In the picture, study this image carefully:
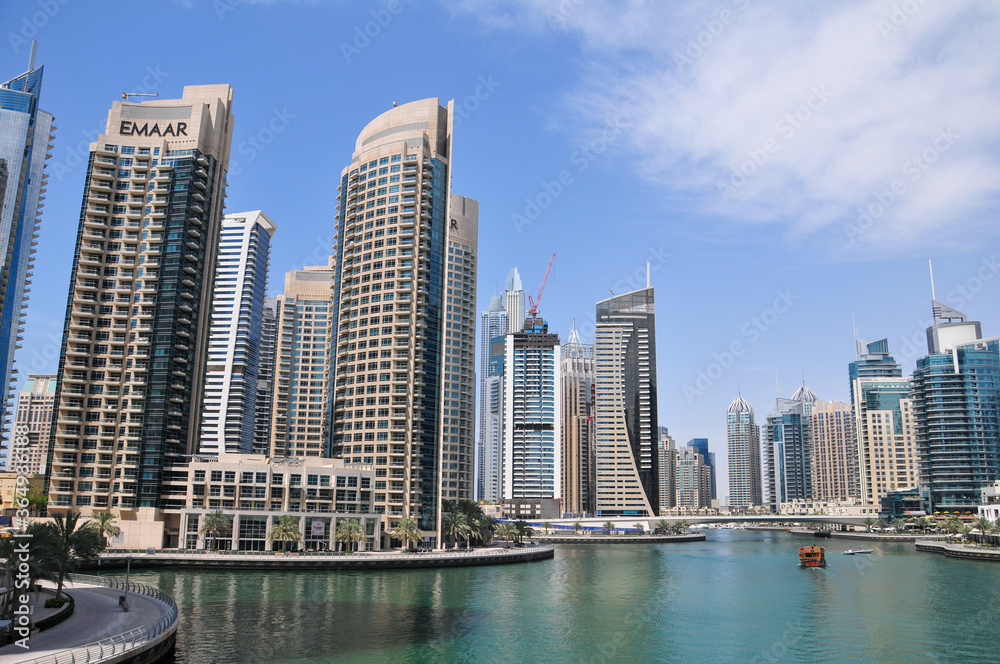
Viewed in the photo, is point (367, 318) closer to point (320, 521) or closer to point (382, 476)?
point (382, 476)

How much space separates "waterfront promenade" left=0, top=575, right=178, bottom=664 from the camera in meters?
47.1

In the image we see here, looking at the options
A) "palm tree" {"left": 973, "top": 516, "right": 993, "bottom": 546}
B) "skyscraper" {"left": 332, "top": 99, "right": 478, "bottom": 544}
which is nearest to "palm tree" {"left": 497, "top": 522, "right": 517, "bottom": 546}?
"skyscraper" {"left": 332, "top": 99, "right": 478, "bottom": 544}

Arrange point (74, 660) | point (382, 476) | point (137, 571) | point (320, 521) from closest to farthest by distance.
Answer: point (74, 660) < point (137, 571) < point (320, 521) < point (382, 476)

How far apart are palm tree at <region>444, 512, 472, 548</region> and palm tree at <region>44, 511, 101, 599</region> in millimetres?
88552

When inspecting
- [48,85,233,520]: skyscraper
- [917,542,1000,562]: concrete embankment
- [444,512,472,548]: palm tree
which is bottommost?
[917,542,1000,562]: concrete embankment

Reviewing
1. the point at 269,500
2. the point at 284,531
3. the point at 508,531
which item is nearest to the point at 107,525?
the point at 269,500

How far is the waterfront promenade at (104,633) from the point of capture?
47.1m

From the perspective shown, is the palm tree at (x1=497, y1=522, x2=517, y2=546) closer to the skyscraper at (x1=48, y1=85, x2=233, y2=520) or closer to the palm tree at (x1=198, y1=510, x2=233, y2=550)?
the palm tree at (x1=198, y1=510, x2=233, y2=550)

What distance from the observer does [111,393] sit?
15162 cm

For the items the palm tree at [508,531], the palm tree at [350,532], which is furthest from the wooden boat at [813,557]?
the palm tree at [350,532]

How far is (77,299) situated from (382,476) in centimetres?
A: 7120

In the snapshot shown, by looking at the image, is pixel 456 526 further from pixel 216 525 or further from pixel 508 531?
pixel 216 525

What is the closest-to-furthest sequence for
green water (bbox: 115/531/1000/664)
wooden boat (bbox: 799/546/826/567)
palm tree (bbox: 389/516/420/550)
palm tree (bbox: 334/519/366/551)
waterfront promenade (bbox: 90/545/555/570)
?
green water (bbox: 115/531/1000/664)
waterfront promenade (bbox: 90/545/555/570)
palm tree (bbox: 334/519/366/551)
palm tree (bbox: 389/516/420/550)
wooden boat (bbox: 799/546/826/567)

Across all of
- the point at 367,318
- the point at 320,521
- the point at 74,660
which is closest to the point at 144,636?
the point at 74,660
